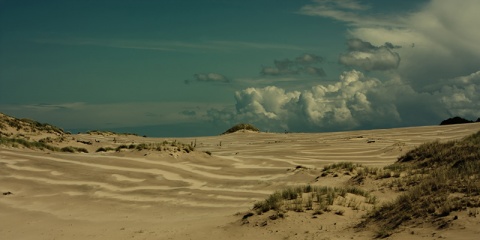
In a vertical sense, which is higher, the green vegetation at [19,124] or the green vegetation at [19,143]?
the green vegetation at [19,124]

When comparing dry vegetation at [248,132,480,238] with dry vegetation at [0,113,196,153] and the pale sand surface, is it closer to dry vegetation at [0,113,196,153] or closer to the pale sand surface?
the pale sand surface

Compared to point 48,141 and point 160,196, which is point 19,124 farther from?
point 160,196

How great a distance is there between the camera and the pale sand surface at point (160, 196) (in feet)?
31.0

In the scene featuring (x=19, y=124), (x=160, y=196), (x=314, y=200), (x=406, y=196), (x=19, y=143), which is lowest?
(x=160, y=196)

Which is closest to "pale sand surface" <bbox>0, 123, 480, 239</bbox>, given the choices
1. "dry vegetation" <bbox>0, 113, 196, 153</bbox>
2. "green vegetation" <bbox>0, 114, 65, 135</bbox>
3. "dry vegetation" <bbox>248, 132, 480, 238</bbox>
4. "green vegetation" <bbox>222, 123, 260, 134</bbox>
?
"dry vegetation" <bbox>248, 132, 480, 238</bbox>

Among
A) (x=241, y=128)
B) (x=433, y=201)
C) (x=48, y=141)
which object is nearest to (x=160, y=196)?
(x=433, y=201)

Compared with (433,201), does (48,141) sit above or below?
above

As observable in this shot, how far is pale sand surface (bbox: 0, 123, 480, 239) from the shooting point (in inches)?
372

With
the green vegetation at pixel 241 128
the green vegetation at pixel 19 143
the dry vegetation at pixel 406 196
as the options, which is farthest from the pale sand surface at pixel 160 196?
the green vegetation at pixel 241 128

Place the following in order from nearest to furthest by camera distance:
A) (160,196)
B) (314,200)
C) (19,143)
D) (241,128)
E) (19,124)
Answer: (314,200) → (160,196) → (19,143) → (19,124) → (241,128)

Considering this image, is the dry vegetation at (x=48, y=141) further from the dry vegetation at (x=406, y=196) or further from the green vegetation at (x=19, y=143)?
the dry vegetation at (x=406, y=196)

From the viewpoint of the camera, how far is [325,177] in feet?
54.1

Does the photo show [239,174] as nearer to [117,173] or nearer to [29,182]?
[117,173]

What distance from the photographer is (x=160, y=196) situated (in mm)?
15031
